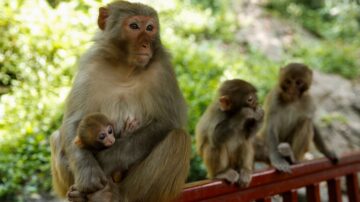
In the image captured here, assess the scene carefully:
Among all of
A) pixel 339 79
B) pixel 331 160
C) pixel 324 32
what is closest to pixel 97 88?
pixel 331 160

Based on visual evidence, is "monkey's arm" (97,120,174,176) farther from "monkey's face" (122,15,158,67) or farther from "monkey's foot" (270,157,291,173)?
"monkey's foot" (270,157,291,173)

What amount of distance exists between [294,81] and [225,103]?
138 centimetres

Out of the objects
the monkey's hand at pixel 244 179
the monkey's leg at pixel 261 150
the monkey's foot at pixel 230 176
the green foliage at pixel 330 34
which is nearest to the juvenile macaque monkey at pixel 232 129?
the monkey's foot at pixel 230 176

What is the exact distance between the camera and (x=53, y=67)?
7383mm

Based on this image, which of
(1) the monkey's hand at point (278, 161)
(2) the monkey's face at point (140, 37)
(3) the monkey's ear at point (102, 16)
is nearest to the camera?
(2) the monkey's face at point (140, 37)

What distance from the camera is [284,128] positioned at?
17.8 feet

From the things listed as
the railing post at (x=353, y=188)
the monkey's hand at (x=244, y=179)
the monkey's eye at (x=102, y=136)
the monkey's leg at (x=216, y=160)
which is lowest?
the railing post at (x=353, y=188)

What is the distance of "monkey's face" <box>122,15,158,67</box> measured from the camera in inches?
119

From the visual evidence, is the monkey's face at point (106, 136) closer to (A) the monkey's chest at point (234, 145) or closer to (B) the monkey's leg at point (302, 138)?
(A) the monkey's chest at point (234, 145)

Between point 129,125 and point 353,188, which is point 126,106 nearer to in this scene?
point 129,125

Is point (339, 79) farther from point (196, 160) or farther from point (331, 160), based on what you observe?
point (331, 160)

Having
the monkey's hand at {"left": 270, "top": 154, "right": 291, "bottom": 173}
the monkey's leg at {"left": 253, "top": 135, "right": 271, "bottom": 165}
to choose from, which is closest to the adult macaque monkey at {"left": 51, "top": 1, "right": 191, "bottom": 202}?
the monkey's hand at {"left": 270, "top": 154, "right": 291, "bottom": 173}

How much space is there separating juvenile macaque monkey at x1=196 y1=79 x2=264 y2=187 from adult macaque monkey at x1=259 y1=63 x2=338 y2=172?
96 centimetres

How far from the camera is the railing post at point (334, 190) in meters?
3.87
